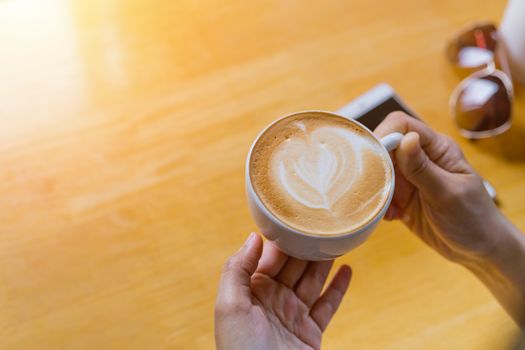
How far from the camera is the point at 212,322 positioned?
2.13 ft

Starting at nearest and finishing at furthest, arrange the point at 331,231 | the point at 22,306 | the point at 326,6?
the point at 331,231 → the point at 22,306 → the point at 326,6

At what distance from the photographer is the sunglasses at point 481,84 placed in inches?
30.8

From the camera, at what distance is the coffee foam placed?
51cm

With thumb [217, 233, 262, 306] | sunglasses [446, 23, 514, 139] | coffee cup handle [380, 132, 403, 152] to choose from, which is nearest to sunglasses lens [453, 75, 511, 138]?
sunglasses [446, 23, 514, 139]

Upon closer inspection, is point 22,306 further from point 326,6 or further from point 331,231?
point 326,6

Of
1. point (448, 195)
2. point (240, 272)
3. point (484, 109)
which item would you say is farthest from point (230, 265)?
point (484, 109)

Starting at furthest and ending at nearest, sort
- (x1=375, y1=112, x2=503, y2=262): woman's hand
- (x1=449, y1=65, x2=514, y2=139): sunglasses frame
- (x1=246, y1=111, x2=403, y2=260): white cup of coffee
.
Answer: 1. (x1=449, y1=65, x2=514, y2=139): sunglasses frame
2. (x1=375, y1=112, x2=503, y2=262): woman's hand
3. (x1=246, y1=111, x2=403, y2=260): white cup of coffee

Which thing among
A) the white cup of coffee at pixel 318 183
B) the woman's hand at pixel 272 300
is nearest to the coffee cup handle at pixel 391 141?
the white cup of coffee at pixel 318 183

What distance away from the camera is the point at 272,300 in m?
0.63

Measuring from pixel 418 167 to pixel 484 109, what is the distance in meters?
0.25

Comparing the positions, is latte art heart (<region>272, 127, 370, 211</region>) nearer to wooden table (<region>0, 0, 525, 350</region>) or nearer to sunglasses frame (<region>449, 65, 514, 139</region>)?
wooden table (<region>0, 0, 525, 350</region>)

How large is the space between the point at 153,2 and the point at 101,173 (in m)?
0.33

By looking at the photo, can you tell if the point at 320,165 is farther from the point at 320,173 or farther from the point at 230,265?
the point at 230,265

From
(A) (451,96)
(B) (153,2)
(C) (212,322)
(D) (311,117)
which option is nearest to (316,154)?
(D) (311,117)
